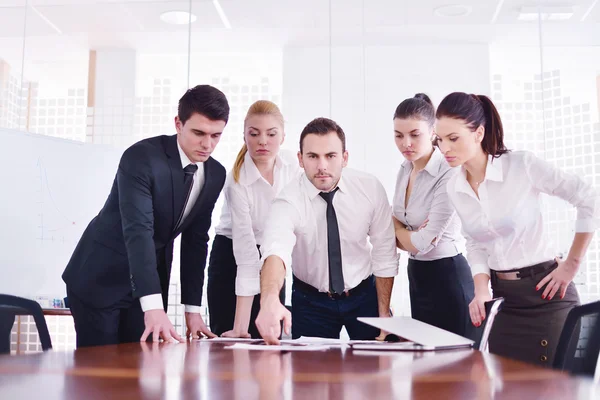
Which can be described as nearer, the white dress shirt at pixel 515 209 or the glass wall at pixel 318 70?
the white dress shirt at pixel 515 209

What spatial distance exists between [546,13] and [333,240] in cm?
345

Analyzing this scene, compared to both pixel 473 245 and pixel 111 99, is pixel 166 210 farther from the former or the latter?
pixel 111 99

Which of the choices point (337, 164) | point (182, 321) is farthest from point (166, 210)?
point (182, 321)

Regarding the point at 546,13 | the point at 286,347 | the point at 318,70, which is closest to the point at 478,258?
the point at 286,347

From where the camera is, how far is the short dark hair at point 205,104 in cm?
217

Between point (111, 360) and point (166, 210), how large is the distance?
40.4 inches

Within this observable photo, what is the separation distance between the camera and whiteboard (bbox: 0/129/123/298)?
146 inches

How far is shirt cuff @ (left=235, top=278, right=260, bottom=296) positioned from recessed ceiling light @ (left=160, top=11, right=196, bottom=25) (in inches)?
120

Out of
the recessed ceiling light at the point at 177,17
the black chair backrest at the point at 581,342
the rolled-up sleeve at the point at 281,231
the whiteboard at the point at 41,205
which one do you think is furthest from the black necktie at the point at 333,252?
the recessed ceiling light at the point at 177,17

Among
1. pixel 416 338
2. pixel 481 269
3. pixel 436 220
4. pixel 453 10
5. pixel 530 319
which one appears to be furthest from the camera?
pixel 453 10

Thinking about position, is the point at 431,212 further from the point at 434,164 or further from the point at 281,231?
the point at 281,231

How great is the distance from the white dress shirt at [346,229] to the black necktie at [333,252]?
0.03 meters

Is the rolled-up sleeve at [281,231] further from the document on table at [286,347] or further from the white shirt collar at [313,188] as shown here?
the document on table at [286,347]

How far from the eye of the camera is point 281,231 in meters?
2.17
